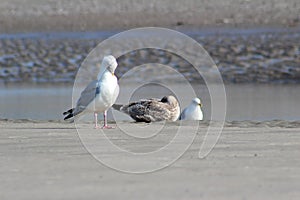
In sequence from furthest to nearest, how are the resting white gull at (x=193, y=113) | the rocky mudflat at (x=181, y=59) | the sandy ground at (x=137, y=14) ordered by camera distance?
the sandy ground at (x=137, y=14), the rocky mudflat at (x=181, y=59), the resting white gull at (x=193, y=113)

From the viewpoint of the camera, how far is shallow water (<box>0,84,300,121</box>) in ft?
48.9

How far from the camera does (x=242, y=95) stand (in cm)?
1830

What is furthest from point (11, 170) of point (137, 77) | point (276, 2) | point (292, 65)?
point (276, 2)

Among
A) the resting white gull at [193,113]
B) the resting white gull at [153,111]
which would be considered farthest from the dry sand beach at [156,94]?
the resting white gull at [193,113]

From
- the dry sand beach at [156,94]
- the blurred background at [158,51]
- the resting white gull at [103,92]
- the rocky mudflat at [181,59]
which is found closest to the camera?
the dry sand beach at [156,94]

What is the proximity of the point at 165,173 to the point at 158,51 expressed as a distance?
709 inches

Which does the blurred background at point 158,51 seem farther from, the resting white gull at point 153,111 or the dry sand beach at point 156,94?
the resting white gull at point 153,111

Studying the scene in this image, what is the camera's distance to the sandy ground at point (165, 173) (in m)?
7.07

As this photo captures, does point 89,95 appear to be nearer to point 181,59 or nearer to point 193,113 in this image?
point 193,113

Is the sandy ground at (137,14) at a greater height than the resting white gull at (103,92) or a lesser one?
greater

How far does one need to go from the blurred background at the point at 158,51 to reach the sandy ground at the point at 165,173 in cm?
454

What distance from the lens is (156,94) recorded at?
60.5ft

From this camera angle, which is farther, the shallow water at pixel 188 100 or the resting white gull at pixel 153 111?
the shallow water at pixel 188 100

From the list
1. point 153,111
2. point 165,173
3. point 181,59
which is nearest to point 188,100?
point 153,111
